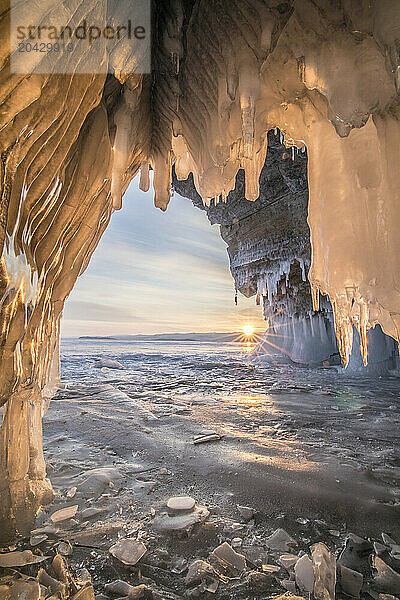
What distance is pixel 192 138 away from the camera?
3.70 meters

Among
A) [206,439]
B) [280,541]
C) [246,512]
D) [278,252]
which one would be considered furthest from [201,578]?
[278,252]

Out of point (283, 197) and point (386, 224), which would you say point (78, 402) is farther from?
point (283, 197)

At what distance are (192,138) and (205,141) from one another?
284 millimetres

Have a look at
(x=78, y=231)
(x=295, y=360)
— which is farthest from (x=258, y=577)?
(x=295, y=360)

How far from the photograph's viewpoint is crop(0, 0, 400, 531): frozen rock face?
1674 mm

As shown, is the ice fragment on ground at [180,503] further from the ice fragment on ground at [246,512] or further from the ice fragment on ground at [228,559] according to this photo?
the ice fragment on ground at [228,559]

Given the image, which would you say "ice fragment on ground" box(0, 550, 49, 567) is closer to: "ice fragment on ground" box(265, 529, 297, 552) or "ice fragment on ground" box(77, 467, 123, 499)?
"ice fragment on ground" box(77, 467, 123, 499)

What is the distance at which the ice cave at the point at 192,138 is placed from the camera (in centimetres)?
160

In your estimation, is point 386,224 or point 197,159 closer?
point 386,224

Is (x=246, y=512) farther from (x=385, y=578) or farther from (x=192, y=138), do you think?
(x=192, y=138)

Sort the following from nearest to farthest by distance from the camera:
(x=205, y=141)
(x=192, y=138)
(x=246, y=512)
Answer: (x=246, y=512) → (x=205, y=141) → (x=192, y=138)

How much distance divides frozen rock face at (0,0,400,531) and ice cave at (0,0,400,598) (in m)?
0.01

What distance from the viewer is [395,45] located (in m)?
1.86

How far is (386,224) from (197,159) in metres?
2.30
